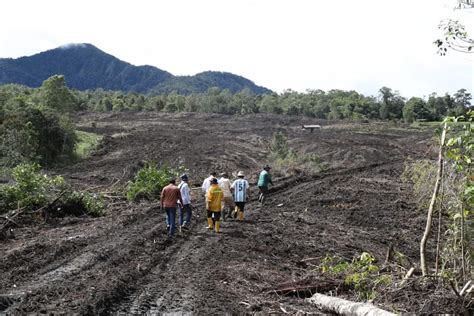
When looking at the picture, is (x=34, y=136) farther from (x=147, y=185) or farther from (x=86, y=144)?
(x=147, y=185)

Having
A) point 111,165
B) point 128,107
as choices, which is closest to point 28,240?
point 111,165

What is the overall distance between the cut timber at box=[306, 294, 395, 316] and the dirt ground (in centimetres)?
16

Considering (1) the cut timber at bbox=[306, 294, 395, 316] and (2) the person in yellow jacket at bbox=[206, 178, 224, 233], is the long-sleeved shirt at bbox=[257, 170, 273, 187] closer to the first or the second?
(2) the person in yellow jacket at bbox=[206, 178, 224, 233]

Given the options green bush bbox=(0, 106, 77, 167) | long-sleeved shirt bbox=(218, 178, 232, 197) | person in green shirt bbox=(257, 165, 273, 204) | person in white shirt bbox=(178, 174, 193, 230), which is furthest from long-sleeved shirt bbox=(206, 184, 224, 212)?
green bush bbox=(0, 106, 77, 167)

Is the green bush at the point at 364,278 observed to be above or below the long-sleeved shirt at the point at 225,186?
below

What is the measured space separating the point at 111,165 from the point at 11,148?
6553 millimetres

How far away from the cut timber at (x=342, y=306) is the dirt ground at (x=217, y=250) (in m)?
0.16

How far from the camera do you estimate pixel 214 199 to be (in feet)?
48.9

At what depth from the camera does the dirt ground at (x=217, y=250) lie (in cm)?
840

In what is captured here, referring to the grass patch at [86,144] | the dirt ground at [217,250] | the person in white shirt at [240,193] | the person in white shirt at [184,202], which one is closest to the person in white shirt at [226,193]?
the person in white shirt at [240,193]

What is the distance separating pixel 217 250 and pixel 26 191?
26.0 feet

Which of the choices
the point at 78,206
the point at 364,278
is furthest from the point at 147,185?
the point at 364,278

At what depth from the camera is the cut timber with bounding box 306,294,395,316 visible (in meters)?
6.87

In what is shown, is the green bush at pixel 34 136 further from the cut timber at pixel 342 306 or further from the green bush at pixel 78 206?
the cut timber at pixel 342 306
